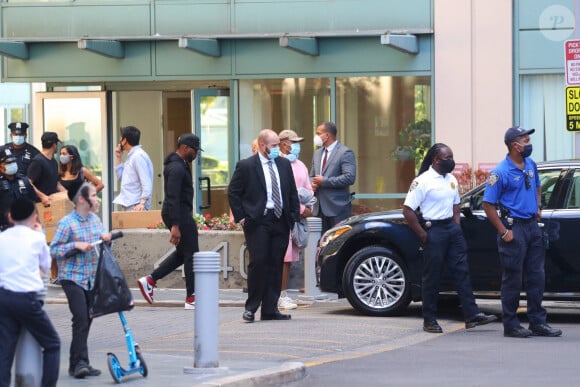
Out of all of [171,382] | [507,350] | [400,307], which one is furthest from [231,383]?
[400,307]

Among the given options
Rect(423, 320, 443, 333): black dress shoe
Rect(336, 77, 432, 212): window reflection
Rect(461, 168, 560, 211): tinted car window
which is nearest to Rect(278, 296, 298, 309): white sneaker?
Rect(461, 168, 560, 211): tinted car window

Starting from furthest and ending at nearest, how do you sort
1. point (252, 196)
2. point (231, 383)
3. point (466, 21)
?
point (466, 21), point (252, 196), point (231, 383)

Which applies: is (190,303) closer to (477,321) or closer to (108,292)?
(477,321)

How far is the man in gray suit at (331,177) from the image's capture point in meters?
16.9

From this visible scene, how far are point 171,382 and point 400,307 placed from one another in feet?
16.4

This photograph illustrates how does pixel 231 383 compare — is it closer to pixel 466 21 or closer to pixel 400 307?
pixel 400 307

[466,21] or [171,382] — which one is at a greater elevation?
[466,21]

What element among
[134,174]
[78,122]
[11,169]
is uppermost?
[78,122]

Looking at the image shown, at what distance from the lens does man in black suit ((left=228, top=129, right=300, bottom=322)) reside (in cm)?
1423

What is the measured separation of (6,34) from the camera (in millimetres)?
22812

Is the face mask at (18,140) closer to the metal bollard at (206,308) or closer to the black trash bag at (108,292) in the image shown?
the metal bollard at (206,308)

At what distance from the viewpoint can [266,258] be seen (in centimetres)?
1427

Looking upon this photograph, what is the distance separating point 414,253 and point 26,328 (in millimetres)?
6284

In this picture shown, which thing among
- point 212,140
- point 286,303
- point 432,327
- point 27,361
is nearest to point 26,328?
point 27,361
